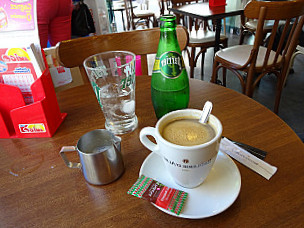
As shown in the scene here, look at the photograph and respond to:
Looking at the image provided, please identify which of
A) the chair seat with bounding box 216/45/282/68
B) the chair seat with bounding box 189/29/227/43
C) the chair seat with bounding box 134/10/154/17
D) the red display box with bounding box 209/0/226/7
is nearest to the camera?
the chair seat with bounding box 216/45/282/68

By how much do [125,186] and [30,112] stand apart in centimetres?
31

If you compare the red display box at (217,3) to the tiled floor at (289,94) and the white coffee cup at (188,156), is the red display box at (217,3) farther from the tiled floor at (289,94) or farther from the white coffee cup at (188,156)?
the white coffee cup at (188,156)

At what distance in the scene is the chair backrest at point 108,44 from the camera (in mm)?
948

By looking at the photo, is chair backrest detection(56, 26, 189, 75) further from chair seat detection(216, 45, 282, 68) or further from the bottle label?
chair seat detection(216, 45, 282, 68)

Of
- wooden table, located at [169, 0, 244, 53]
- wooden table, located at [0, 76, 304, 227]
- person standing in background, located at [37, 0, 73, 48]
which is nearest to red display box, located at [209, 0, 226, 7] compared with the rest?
wooden table, located at [169, 0, 244, 53]

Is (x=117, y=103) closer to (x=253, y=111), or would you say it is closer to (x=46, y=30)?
(x=253, y=111)

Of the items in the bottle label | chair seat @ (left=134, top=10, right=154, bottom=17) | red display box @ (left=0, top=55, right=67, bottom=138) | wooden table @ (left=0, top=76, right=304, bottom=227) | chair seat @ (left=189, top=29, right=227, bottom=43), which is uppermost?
the bottle label

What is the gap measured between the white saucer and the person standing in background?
1087 mm

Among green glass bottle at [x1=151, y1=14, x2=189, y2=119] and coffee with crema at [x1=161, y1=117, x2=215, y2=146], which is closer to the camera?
coffee with crema at [x1=161, y1=117, x2=215, y2=146]

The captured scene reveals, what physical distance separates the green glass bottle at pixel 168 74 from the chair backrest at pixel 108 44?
1.48 ft

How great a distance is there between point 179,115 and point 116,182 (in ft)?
0.57

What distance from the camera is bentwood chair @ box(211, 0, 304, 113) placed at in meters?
1.38

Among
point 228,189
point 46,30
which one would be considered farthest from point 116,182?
point 46,30

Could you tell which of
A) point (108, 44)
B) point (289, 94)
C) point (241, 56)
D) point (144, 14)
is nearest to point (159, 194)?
point (108, 44)
